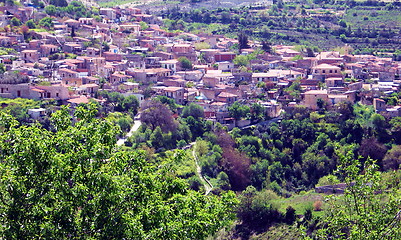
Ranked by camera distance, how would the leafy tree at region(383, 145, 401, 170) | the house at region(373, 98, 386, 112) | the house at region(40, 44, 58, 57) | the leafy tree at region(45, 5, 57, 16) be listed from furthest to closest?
the leafy tree at region(45, 5, 57, 16)
the house at region(40, 44, 58, 57)
the house at region(373, 98, 386, 112)
the leafy tree at region(383, 145, 401, 170)

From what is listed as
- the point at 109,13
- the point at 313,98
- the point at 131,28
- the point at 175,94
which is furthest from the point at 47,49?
the point at 313,98

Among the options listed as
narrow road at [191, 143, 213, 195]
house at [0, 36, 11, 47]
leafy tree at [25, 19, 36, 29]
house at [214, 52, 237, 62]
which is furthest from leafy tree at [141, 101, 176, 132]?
leafy tree at [25, 19, 36, 29]

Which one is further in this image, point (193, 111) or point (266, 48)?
point (266, 48)

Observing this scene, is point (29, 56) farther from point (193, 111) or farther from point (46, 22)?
point (193, 111)

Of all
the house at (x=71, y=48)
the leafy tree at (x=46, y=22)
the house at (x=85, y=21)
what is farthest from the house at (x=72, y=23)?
the house at (x=71, y=48)

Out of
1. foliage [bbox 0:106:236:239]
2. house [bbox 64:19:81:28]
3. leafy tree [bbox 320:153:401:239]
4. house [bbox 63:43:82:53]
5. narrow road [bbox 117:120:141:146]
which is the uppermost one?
foliage [bbox 0:106:236:239]

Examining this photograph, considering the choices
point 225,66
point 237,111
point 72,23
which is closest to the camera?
point 237,111

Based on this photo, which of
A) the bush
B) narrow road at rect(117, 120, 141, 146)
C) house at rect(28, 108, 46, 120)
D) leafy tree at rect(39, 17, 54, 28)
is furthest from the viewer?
leafy tree at rect(39, 17, 54, 28)

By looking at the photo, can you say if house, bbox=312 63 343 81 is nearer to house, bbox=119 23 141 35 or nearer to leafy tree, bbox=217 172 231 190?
leafy tree, bbox=217 172 231 190
